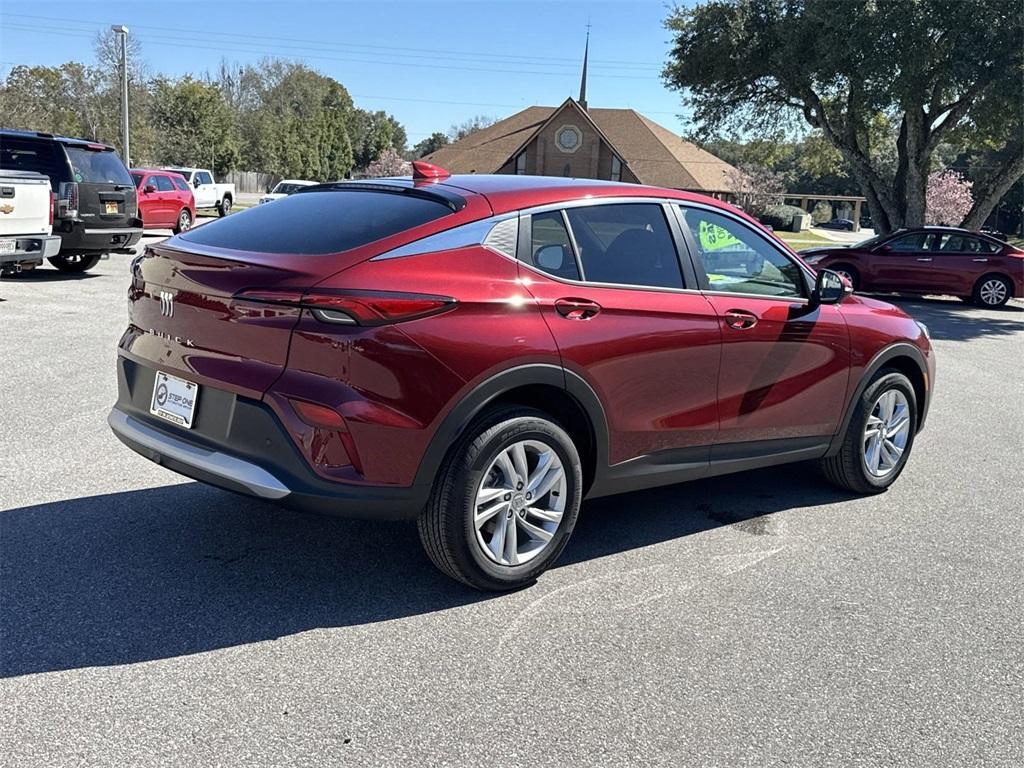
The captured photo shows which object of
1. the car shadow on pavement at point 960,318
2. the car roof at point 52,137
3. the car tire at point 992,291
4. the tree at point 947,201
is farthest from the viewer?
the tree at point 947,201

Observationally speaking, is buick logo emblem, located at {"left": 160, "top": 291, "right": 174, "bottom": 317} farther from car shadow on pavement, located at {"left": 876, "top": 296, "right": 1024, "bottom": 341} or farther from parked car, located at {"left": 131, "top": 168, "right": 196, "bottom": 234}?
parked car, located at {"left": 131, "top": 168, "right": 196, "bottom": 234}

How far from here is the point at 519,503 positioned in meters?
4.01

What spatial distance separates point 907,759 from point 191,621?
8.36ft

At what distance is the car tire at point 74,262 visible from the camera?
1552cm

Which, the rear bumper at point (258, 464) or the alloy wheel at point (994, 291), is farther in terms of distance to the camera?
the alloy wheel at point (994, 291)

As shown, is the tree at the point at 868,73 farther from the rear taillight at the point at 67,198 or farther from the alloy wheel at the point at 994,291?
the rear taillight at the point at 67,198

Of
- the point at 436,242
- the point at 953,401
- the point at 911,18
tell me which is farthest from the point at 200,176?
the point at 436,242

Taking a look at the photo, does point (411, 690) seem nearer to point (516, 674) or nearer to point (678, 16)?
point (516, 674)

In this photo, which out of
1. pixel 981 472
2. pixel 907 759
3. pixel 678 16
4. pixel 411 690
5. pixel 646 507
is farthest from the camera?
→ pixel 678 16

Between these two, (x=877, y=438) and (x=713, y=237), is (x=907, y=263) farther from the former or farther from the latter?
(x=713, y=237)

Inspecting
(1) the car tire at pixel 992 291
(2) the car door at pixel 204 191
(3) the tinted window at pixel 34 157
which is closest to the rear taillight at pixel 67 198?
(3) the tinted window at pixel 34 157

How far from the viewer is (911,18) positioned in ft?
66.6

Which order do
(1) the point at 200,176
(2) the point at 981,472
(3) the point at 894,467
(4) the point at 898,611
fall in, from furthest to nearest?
(1) the point at 200,176 → (2) the point at 981,472 → (3) the point at 894,467 → (4) the point at 898,611

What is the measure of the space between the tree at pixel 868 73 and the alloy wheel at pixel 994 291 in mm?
4153
